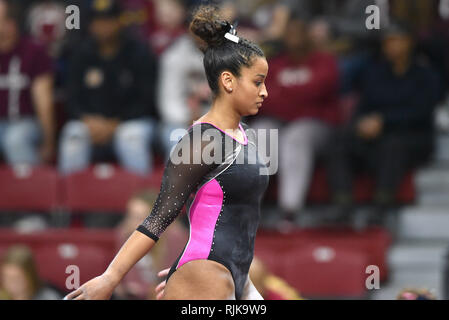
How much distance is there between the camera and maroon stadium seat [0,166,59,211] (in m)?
6.73

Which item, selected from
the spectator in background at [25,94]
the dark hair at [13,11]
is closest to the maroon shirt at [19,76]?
the spectator in background at [25,94]

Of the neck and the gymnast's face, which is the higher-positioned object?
the gymnast's face

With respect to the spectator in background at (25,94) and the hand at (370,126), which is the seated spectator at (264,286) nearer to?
the hand at (370,126)

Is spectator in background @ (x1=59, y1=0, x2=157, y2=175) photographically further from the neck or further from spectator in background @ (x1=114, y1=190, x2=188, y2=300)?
the neck

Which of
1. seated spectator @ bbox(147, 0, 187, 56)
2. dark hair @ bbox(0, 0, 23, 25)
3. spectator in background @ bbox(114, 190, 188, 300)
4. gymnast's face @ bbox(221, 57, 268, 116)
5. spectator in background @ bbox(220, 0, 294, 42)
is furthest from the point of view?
seated spectator @ bbox(147, 0, 187, 56)

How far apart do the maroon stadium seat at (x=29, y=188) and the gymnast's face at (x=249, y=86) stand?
155 inches

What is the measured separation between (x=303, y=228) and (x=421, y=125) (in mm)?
1165

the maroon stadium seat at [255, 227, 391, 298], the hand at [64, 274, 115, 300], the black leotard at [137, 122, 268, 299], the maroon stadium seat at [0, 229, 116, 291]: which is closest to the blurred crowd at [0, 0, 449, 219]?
the maroon stadium seat at [255, 227, 391, 298]

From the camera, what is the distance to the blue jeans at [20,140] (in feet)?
22.7

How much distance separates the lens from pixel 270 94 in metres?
6.72
